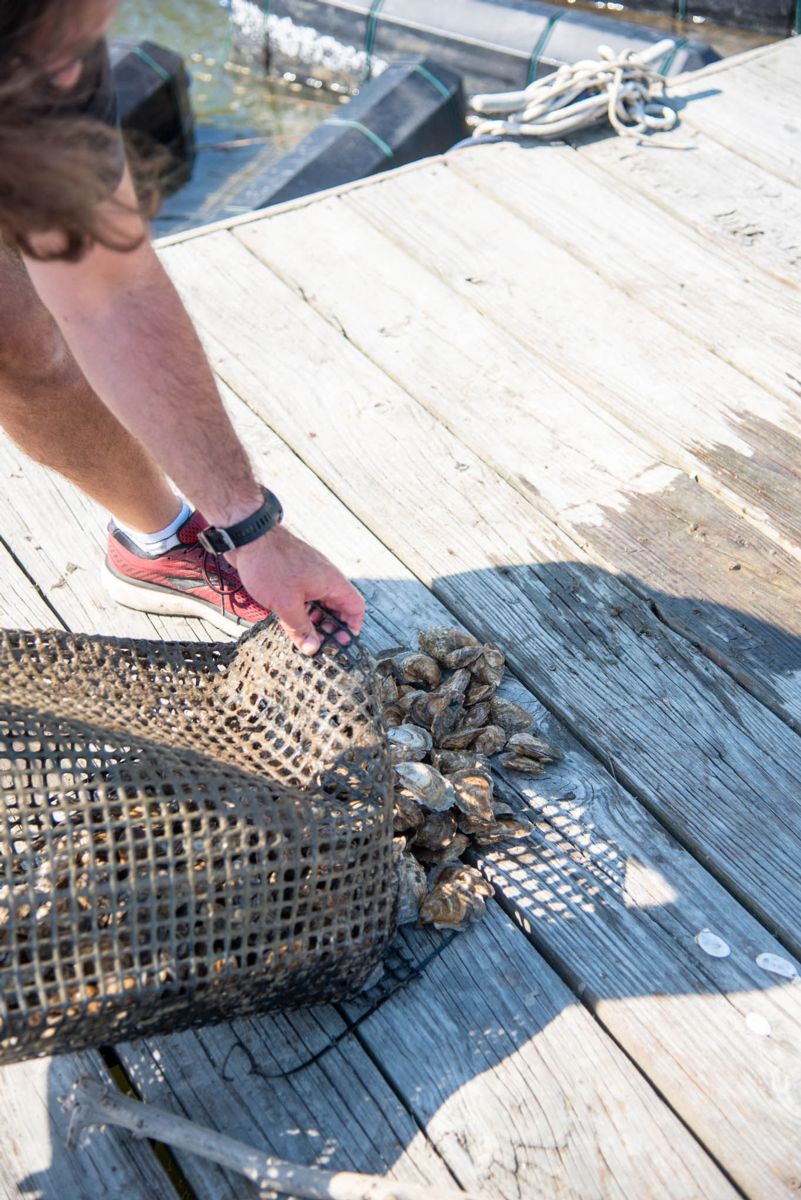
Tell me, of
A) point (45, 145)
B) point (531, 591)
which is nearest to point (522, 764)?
point (531, 591)

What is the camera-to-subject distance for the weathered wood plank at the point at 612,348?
261 cm

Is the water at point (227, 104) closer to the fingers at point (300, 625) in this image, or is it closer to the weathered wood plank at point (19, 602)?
→ the weathered wood plank at point (19, 602)

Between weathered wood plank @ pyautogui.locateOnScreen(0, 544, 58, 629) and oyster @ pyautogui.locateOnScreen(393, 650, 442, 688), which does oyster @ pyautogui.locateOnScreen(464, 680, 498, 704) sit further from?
weathered wood plank @ pyautogui.locateOnScreen(0, 544, 58, 629)

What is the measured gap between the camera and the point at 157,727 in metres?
1.80

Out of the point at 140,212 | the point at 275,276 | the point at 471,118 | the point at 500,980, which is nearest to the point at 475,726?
the point at 500,980

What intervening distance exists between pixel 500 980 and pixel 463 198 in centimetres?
259

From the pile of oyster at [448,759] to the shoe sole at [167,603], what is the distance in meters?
0.34

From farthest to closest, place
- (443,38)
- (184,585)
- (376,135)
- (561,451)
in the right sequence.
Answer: (443,38) < (376,135) < (561,451) < (184,585)

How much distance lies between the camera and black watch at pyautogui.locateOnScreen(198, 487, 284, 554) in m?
1.69

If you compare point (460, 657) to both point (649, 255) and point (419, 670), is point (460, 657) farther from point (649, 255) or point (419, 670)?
point (649, 255)

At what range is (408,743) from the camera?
1.98 meters

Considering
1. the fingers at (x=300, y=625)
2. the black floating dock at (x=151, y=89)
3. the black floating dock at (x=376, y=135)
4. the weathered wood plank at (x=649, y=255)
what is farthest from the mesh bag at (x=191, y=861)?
the black floating dock at (x=151, y=89)

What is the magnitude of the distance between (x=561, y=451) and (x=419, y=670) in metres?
0.83

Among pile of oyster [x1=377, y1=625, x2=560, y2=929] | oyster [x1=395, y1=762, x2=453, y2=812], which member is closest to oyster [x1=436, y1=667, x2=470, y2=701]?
pile of oyster [x1=377, y1=625, x2=560, y2=929]
